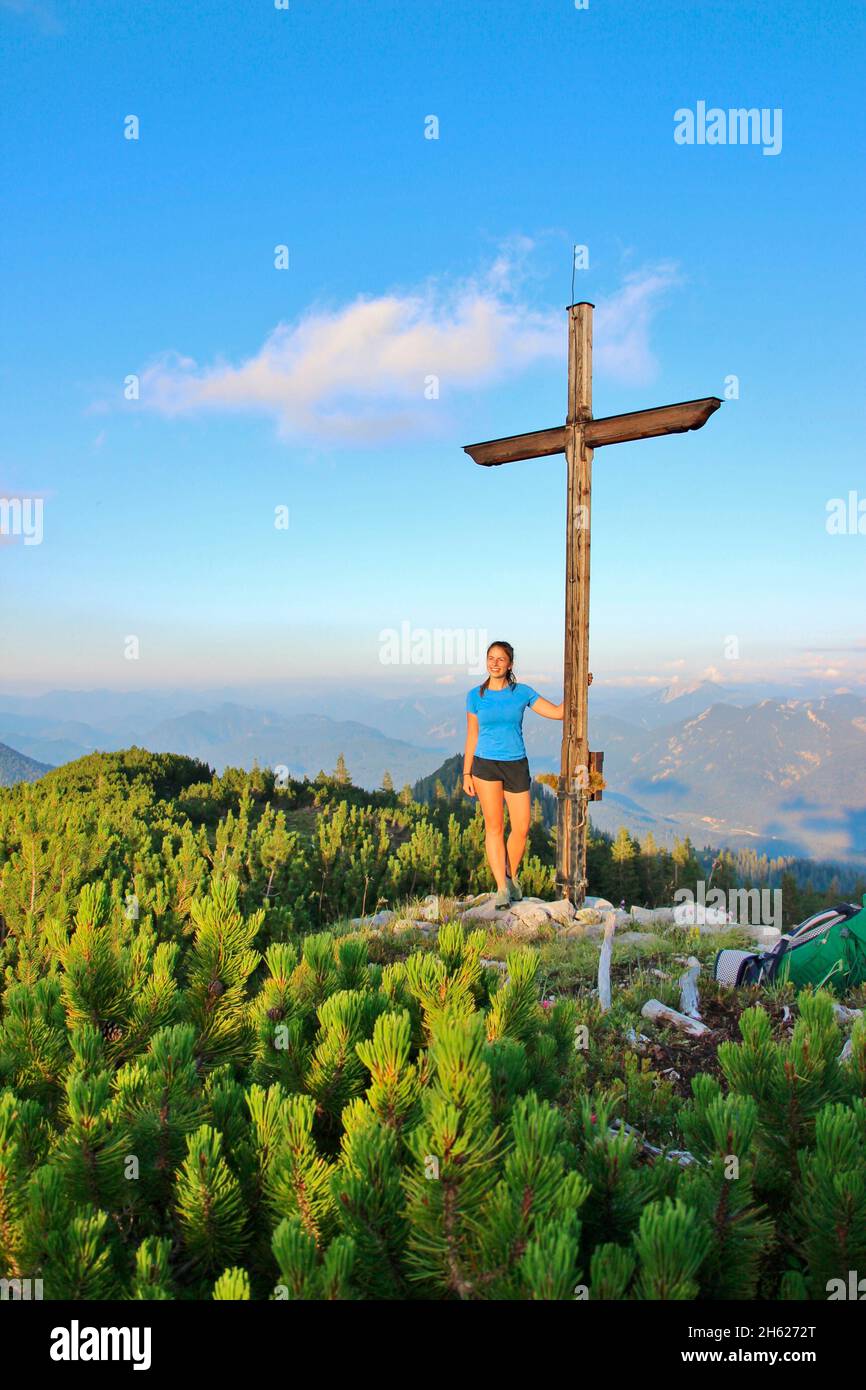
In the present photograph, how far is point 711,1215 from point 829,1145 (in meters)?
0.31

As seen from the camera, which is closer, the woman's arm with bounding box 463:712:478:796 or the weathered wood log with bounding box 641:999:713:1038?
the weathered wood log with bounding box 641:999:713:1038

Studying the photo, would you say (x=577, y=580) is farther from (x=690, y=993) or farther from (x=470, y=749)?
(x=690, y=993)

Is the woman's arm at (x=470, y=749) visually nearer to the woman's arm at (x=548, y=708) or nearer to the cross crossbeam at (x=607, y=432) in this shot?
the woman's arm at (x=548, y=708)

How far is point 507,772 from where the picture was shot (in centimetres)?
864

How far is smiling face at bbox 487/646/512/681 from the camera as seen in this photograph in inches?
331

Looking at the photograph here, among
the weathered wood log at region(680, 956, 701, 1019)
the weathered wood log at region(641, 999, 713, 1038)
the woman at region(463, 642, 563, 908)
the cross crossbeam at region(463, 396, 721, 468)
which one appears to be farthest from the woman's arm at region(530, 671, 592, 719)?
the weathered wood log at region(641, 999, 713, 1038)

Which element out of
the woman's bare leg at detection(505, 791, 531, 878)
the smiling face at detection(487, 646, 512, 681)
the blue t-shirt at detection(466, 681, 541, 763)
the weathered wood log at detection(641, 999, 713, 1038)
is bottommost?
the weathered wood log at detection(641, 999, 713, 1038)

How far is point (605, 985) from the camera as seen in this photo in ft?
17.5

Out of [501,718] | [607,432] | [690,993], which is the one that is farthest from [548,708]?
[690,993]

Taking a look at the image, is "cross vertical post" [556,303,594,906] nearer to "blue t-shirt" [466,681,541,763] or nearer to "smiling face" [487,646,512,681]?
"blue t-shirt" [466,681,541,763]

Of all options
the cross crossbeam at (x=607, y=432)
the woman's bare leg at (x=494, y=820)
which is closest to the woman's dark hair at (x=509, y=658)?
the woman's bare leg at (x=494, y=820)

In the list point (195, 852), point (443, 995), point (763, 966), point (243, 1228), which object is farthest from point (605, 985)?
point (195, 852)

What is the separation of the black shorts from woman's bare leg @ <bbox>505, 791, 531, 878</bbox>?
100 millimetres
